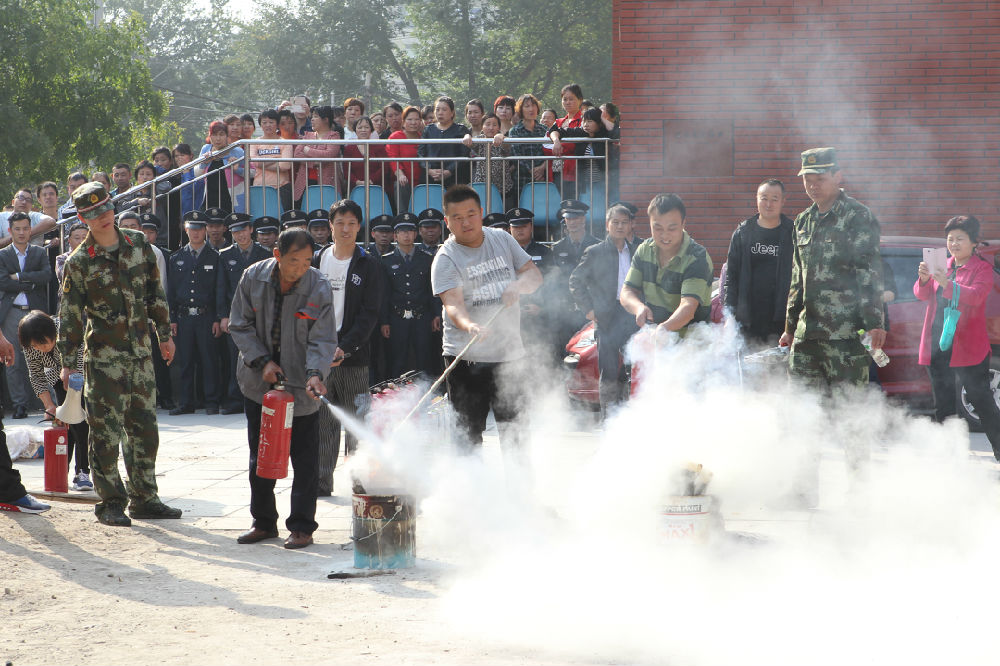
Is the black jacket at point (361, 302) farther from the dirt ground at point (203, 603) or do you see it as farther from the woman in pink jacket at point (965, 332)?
the woman in pink jacket at point (965, 332)

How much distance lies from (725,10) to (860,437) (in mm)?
6307

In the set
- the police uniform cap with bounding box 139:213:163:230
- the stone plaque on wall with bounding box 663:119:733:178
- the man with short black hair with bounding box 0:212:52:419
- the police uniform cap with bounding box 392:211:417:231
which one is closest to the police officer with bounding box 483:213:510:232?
the police uniform cap with bounding box 392:211:417:231

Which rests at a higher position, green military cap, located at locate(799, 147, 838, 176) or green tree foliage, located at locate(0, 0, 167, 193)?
green tree foliage, located at locate(0, 0, 167, 193)

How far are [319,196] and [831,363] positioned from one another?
7184mm

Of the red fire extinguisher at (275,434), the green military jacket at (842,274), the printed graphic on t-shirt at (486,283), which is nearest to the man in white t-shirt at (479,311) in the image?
the printed graphic on t-shirt at (486,283)

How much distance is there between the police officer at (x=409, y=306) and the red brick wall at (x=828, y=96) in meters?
2.79

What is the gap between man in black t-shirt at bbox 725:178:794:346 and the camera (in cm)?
741

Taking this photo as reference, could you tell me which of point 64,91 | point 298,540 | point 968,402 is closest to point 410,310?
point 298,540

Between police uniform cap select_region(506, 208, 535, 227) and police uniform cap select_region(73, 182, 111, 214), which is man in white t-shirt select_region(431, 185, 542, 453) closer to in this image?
police uniform cap select_region(73, 182, 111, 214)

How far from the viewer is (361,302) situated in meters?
7.14

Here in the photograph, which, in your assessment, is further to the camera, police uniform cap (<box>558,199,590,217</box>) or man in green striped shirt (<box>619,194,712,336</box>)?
police uniform cap (<box>558,199,590,217</box>)

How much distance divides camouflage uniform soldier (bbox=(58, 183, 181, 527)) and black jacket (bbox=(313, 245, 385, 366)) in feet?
3.82

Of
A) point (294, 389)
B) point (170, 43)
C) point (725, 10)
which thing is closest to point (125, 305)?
point (294, 389)

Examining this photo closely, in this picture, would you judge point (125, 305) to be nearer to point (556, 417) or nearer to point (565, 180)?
point (556, 417)
